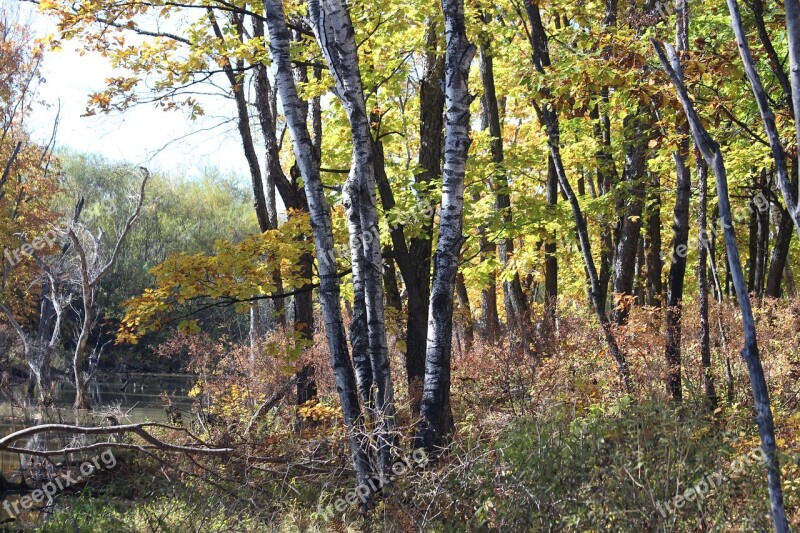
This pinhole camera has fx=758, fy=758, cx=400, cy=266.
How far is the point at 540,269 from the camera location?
790 inches

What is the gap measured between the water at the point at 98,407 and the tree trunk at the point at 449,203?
17.3 ft

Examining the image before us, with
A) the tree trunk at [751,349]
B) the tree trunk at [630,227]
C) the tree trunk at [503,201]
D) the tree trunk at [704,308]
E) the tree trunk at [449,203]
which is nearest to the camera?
the tree trunk at [751,349]

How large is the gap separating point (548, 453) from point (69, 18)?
25.2 feet

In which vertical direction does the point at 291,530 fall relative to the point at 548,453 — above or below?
below

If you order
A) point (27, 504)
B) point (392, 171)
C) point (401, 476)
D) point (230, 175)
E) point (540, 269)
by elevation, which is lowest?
point (27, 504)

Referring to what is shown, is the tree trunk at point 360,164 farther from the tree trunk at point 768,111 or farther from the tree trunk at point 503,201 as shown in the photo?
the tree trunk at point 503,201

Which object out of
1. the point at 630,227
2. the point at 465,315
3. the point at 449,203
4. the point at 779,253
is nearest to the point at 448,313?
the point at 449,203

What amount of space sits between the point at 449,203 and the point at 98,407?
14.5 meters

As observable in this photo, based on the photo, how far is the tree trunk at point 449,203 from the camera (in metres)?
6.87

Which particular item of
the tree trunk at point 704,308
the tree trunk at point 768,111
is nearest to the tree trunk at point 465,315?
the tree trunk at point 704,308

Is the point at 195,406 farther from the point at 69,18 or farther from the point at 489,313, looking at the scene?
the point at 489,313

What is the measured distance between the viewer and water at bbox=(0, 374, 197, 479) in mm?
13188

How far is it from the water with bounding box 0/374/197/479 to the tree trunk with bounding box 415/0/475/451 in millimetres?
5271

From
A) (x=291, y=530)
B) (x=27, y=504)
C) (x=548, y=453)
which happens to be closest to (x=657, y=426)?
(x=548, y=453)
